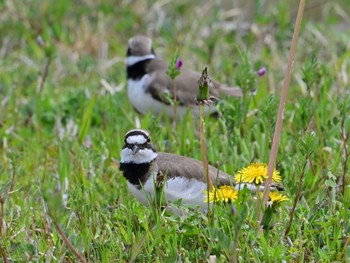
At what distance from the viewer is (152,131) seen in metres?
5.48

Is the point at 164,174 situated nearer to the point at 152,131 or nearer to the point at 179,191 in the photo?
the point at 179,191

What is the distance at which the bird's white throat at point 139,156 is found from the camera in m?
4.55

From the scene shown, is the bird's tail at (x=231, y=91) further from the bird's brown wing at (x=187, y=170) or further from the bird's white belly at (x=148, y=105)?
the bird's brown wing at (x=187, y=170)

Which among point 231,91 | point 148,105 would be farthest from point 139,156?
point 231,91

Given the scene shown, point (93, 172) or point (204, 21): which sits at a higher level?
point (204, 21)

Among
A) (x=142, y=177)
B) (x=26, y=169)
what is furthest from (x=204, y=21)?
(x=142, y=177)

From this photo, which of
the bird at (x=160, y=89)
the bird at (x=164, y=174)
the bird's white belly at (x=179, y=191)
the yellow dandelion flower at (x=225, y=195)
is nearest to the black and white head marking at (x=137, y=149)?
the bird at (x=164, y=174)

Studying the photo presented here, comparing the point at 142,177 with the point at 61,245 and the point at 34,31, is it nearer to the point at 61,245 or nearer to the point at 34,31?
the point at 61,245

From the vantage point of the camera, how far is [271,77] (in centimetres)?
712

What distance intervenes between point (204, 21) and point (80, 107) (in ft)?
9.32

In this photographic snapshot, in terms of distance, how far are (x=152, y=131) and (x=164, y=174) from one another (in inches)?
41.1

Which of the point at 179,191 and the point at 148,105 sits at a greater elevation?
the point at 148,105

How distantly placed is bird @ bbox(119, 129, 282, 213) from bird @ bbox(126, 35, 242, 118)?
1641mm

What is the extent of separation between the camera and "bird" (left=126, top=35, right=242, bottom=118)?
638cm
